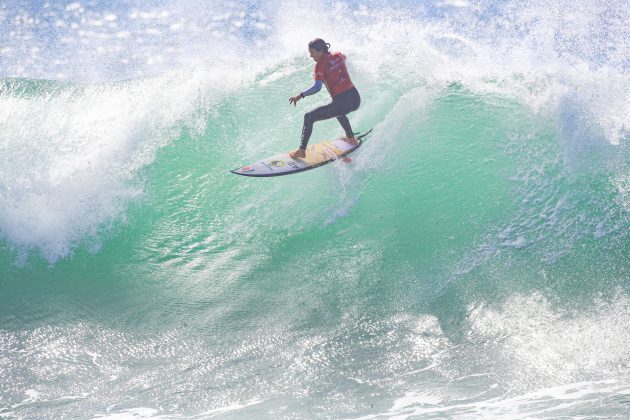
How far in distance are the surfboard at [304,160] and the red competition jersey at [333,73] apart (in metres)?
0.75

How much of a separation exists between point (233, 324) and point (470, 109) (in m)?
4.35

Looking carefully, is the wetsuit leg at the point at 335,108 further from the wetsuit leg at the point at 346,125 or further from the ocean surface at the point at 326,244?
the ocean surface at the point at 326,244

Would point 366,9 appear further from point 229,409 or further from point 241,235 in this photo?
point 229,409

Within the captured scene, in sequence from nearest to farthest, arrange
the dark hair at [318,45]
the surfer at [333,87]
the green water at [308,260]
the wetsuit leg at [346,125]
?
1. the green water at [308,260]
2. the dark hair at [318,45]
3. the surfer at [333,87]
4. the wetsuit leg at [346,125]

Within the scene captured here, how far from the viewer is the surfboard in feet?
24.8

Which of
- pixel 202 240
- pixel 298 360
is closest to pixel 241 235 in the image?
pixel 202 240

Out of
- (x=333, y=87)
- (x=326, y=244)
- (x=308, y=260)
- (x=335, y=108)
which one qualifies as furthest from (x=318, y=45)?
(x=308, y=260)

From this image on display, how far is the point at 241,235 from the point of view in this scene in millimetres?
7738

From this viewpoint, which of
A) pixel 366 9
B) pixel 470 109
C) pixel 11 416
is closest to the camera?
pixel 11 416

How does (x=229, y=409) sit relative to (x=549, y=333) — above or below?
below

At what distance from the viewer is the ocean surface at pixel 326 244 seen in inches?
237

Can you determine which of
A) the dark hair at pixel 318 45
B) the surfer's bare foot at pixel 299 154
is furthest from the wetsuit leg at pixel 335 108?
the dark hair at pixel 318 45

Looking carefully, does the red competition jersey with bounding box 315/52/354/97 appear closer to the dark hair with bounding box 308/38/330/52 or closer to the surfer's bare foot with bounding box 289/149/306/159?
the dark hair with bounding box 308/38/330/52

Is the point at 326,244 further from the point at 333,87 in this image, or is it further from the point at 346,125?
the point at 333,87
